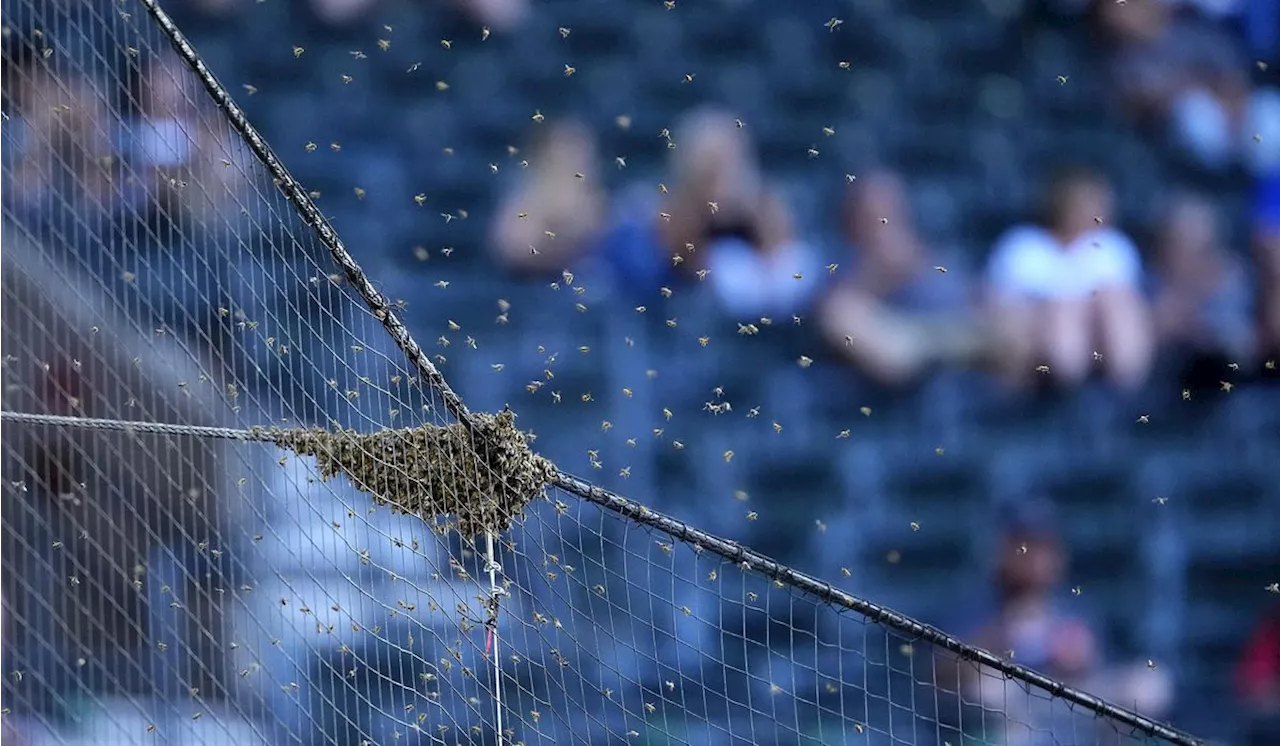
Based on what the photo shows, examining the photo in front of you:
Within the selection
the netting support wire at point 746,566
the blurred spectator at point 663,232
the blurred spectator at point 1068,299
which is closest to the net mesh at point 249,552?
the netting support wire at point 746,566

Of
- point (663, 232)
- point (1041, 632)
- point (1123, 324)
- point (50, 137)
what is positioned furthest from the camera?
point (1123, 324)

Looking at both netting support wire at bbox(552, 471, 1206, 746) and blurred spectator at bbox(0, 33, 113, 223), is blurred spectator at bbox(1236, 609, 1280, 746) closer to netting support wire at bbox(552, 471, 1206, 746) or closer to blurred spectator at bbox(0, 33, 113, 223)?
netting support wire at bbox(552, 471, 1206, 746)

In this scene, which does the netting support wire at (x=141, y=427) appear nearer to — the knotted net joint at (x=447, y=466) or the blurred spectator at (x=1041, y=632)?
the knotted net joint at (x=447, y=466)

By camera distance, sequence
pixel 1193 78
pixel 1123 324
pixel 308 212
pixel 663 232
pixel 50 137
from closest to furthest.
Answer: pixel 308 212 < pixel 50 137 < pixel 663 232 < pixel 1123 324 < pixel 1193 78

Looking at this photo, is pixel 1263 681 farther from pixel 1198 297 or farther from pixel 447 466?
pixel 447 466

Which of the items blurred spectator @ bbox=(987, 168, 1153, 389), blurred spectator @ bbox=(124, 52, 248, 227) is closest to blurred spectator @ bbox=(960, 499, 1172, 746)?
blurred spectator @ bbox=(987, 168, 1153, 389)

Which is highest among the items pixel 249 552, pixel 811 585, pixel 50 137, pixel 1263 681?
pixel 50 137

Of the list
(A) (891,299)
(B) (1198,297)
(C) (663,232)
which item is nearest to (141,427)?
(C) (663,232)
